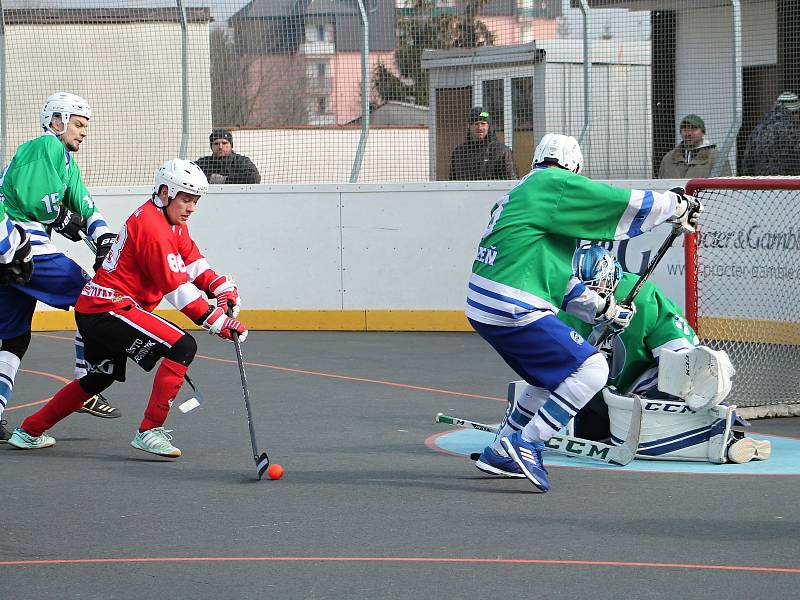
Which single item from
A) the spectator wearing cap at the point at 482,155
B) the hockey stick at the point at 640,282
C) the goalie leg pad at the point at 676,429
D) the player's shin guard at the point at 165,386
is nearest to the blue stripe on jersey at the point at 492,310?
the hockey stick at the point at 640,282

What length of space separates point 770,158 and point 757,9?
1.62m

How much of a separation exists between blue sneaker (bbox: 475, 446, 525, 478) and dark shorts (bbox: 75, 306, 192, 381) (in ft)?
5.73

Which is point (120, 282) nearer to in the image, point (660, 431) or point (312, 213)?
point (660, 431)

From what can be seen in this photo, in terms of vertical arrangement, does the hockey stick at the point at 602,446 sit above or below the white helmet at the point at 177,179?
below

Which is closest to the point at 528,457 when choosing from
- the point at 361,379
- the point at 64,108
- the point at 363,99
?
the point at 64,108

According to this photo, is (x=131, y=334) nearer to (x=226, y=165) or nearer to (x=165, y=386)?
(x=165, y=386)

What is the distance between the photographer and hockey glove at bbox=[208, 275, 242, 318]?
728cm

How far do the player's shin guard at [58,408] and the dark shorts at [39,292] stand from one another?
54 centimetres

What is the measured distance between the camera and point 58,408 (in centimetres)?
740

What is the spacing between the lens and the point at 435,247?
13289mm

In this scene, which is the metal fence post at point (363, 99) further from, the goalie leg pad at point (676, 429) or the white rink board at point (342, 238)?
the goalie leg pad at point (676, 429)

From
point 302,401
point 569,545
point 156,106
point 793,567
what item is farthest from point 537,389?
point 156,106

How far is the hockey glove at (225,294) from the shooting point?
728 centimetres

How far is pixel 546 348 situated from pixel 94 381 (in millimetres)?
2524
